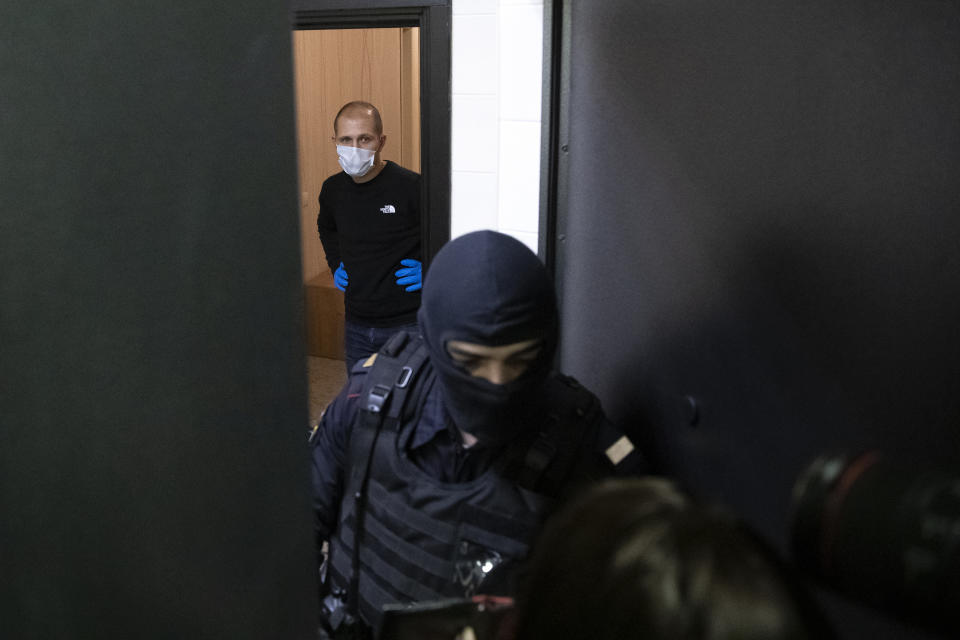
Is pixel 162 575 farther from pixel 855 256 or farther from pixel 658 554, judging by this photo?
pixel 855 256

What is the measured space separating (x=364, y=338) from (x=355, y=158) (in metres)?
0.67

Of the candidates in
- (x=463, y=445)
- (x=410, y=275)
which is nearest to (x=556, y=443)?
→ (x=463, y=445)

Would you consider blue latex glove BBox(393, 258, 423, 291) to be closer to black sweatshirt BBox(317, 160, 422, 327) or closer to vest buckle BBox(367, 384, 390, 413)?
black sweatshirt BBox(317, 160, 422, 327)

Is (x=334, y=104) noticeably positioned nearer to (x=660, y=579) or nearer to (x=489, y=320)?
(x=489, y=320)

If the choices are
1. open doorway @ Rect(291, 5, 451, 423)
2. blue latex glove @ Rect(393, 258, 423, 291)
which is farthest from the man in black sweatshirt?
open doorway @ Rect(291, 5, 451, 423)

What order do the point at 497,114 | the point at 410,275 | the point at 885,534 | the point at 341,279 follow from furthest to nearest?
the point at 341,279, the point at 410,275, the point at 497,114, the point at 885,534

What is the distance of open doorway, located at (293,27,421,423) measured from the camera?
15.4 feet

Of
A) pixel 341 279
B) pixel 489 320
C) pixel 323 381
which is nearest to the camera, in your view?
pixel 489 320

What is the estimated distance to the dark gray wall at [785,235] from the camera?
0.56 metres

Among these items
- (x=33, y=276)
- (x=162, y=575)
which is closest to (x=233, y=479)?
(x=162, y=575)

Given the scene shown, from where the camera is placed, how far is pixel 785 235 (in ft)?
2.61

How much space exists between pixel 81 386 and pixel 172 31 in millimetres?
153

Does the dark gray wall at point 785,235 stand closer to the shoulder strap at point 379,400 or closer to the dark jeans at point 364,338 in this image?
the shoulder strap at point 379,400

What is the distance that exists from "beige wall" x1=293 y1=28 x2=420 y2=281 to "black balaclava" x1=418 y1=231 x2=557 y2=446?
142 inches
